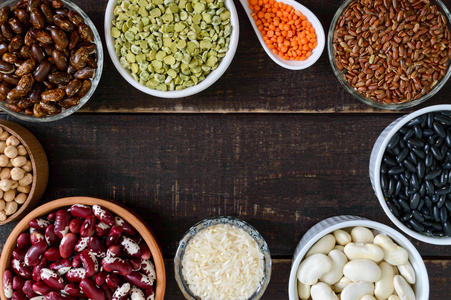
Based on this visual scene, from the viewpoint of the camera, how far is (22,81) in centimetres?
100

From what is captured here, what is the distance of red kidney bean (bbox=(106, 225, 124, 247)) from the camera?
1.04m

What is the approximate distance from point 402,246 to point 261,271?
384mm

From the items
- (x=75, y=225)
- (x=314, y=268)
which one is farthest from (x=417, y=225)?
(x=75, y=225)

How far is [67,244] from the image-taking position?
1.04 meters

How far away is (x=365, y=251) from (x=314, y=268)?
Answer: 0.46 ft

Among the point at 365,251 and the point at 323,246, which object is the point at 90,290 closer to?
the point at 323,246

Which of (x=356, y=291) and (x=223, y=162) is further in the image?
(x=223, y=162)

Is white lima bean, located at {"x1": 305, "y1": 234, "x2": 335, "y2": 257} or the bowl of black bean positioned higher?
the bowl of black bean

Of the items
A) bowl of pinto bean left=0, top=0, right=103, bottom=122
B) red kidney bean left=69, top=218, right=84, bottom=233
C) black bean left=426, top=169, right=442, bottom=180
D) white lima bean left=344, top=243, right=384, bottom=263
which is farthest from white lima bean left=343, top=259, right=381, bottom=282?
bowl of pinto bean left=0, top=0, right=103, bottom=122

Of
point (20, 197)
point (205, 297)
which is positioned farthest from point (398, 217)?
point (20, 197)

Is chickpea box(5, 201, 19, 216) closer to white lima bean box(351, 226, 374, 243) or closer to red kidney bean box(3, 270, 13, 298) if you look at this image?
red kidney bean box(3, 270, 13, 298)

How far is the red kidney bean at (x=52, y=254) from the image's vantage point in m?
1.06

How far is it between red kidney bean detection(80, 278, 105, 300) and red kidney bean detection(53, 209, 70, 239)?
141 millimetres

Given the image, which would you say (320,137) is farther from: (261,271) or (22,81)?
(22,81)
